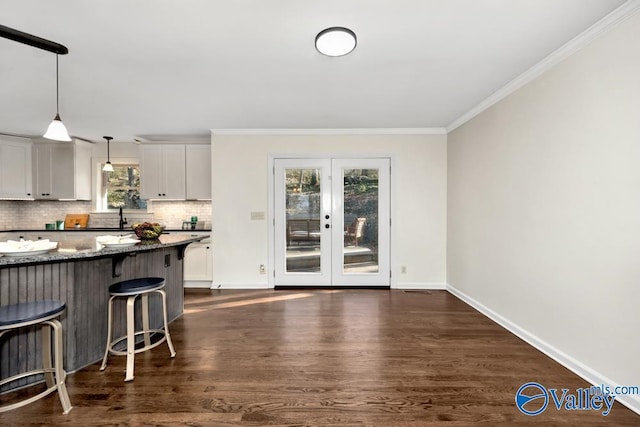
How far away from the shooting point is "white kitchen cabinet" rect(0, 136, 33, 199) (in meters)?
4.67

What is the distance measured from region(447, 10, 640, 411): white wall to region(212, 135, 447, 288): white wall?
1062mm

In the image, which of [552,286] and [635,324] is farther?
[552,286]

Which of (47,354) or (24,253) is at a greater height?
(24,253)

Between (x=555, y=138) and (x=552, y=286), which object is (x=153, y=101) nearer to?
(x=555, y=138)

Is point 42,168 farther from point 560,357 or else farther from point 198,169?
point 560,357

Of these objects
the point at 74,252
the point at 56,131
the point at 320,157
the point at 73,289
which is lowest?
the point at 73,289

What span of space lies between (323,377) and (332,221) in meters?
2.61

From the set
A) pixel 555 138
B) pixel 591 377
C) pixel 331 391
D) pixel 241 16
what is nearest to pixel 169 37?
pixel 241 16

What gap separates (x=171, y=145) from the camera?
4.83 metres

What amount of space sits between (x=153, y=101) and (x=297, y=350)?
10.1 ft

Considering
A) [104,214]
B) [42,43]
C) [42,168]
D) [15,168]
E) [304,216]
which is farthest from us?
[104,214]

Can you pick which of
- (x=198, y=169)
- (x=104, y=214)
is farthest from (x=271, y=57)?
(x=104, y=214)

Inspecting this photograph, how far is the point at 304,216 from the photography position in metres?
4.54

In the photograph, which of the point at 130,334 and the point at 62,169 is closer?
the point at 130,334
